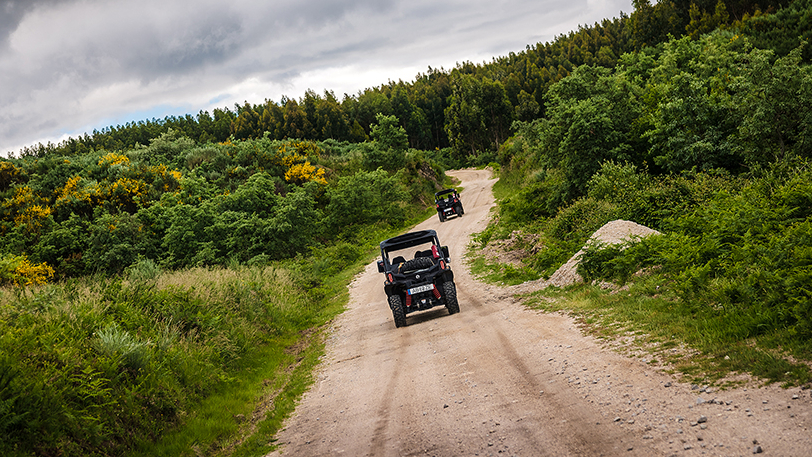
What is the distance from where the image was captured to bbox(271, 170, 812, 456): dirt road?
4.40m

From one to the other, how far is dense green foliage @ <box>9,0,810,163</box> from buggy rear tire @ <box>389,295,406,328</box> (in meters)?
45.8

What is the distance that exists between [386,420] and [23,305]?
714 centimetres

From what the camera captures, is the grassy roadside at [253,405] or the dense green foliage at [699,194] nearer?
the grassy roadside at [253,405]

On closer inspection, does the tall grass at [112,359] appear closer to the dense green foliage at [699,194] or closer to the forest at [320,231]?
the forest at [320,231]

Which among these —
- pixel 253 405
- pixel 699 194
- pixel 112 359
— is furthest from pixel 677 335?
pixel 699 194

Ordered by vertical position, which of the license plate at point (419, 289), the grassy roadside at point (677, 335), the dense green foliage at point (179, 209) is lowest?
the grassy roadside at point (677, 335)

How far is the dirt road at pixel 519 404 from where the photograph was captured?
4.40 m

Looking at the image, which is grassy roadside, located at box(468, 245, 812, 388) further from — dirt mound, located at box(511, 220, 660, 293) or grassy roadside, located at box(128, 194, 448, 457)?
grassy roadside, located at box(128, 194, 448, 457)

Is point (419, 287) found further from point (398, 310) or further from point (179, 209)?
point (179, 209)

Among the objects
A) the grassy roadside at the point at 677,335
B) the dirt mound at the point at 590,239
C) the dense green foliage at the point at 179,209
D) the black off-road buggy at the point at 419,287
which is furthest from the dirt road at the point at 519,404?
the dense green foliage at the point at 179,209

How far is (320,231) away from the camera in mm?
30688

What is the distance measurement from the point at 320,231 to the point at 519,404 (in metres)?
25.7

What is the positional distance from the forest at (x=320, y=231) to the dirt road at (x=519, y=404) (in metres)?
0.88

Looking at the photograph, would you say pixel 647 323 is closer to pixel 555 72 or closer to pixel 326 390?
pixel 326 390
